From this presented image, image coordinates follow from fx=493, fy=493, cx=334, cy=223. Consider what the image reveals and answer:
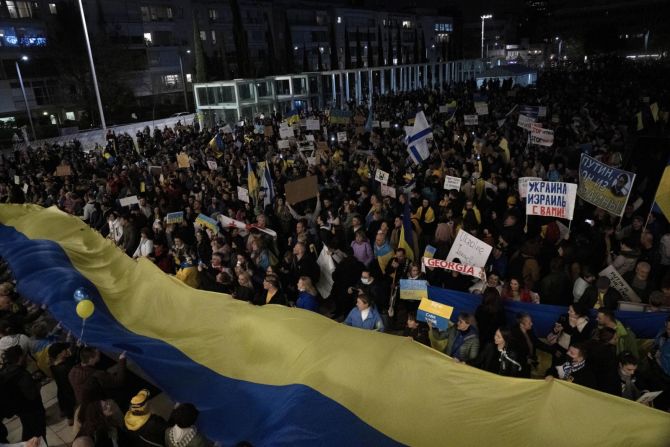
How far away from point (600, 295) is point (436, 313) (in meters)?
2.25

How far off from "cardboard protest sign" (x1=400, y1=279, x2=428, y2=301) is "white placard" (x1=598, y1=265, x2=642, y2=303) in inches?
97.1

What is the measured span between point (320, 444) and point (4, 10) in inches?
1878

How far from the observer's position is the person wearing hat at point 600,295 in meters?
6.12

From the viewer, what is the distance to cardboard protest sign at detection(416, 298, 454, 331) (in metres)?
5.64

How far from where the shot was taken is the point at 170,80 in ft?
165

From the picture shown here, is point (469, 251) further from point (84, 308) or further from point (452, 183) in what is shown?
point (84, 308)

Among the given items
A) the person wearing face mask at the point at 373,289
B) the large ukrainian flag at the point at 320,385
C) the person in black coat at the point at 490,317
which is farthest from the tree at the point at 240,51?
the person in black coat at the point at 490,317

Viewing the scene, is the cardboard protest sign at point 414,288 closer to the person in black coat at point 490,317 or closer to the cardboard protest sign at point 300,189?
the person in black coat at point 490,317

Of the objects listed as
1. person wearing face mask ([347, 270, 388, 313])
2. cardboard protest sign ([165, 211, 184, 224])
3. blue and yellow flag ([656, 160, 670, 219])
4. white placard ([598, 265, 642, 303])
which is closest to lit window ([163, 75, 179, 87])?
cardboard protest sign ([165, 211, 184, 224])

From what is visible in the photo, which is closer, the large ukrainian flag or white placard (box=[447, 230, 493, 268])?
the large ukrainian flag

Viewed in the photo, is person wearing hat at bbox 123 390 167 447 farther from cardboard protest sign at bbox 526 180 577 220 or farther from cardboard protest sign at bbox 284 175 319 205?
cardboard protest sign at bbox 526 180 577 220

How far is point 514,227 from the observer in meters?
8.42

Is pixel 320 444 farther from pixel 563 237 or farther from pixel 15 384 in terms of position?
pixel 563 237

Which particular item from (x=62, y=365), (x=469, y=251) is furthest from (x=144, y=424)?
(x=469, y=251)
